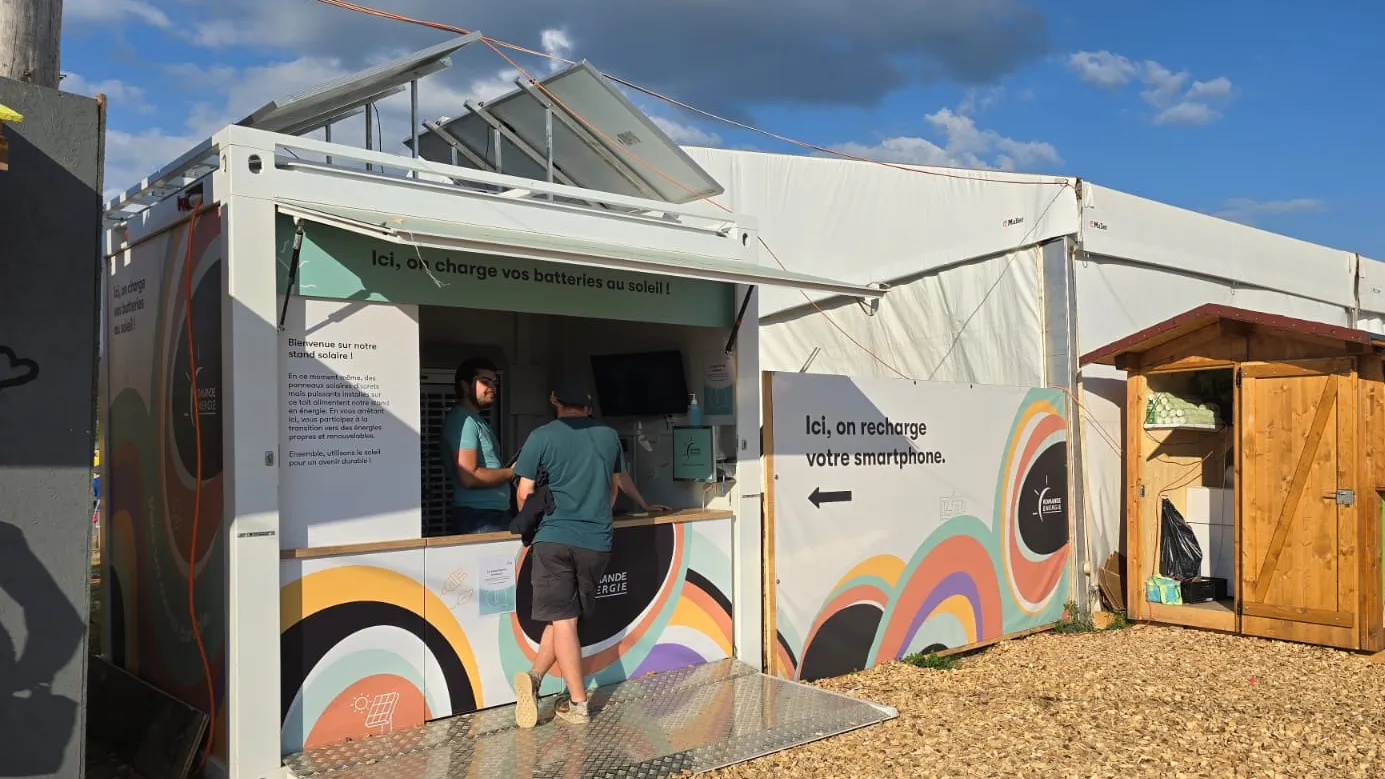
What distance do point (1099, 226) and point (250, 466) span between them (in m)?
7.28

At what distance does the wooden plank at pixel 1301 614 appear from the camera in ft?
24.2

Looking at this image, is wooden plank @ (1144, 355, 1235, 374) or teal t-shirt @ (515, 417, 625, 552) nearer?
teal t-shirt @ (515, 417, 625, 552)

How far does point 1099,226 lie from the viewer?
357 inches

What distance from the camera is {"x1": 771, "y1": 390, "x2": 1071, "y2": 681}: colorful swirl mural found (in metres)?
6.71

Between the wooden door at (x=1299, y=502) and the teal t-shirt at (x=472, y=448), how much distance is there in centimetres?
565

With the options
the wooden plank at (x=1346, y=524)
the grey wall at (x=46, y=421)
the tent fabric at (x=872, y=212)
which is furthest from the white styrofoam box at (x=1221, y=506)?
the grey wall at (x=46, y=421)

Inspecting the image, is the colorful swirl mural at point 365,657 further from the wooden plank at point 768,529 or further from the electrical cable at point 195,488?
the wooden plank at point 768,529

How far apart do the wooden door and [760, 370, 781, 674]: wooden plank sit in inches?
153

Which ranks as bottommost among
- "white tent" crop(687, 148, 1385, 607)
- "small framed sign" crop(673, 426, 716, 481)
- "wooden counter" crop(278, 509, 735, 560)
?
"wooden counter" crop(278, 509, 735, 560)

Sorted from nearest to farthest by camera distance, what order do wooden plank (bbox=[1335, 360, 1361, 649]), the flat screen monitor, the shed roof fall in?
1. the flat screen monitor
2. the shed roof
3. wooden plank (bbox=[1335, 360, 1361, 649])

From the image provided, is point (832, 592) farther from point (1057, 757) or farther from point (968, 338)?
point (968, 338)

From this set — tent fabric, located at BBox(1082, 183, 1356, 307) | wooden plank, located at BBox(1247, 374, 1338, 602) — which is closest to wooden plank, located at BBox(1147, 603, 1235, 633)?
wooden plank, located at BBox(1247, 374, 1338, 602)

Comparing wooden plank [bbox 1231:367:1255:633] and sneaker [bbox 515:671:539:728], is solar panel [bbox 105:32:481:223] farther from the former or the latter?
wooden plank [bbox 1231:367:1255:633]

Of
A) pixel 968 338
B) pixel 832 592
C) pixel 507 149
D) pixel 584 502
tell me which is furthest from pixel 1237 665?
pixel 507 149
